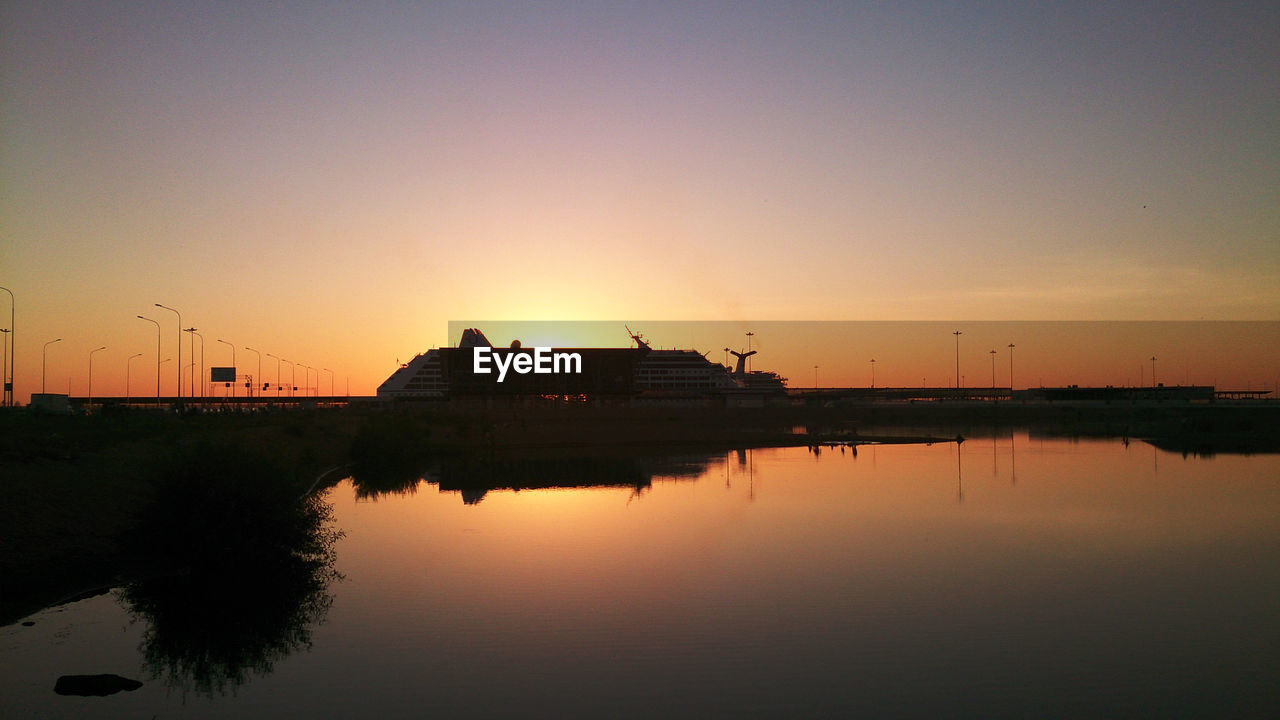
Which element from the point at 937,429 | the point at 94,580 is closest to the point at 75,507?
the point at 94,580

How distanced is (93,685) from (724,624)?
473 inches

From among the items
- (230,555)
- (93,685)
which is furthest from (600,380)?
(93,685)

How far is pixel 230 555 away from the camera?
78.1 feet

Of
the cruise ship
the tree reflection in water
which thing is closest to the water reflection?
the tree reflection in water

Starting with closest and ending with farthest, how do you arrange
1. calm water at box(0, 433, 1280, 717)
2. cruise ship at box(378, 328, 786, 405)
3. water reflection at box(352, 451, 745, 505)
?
calm water at box(0, 433, 1280, 717) → water reflection at box(352, 451, 745, 505) → cruise ship at box(378, 328, 786, 405)

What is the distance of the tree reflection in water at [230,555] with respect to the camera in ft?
67.3

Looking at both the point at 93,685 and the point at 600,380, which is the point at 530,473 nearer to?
the point at 93,685

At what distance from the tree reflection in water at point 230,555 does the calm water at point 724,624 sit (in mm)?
183

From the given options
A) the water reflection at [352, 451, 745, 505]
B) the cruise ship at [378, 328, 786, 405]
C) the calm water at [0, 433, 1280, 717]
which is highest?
the cruise ship at [378, 328, 786, 405]

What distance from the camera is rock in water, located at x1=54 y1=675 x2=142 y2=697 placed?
1570 centimetres

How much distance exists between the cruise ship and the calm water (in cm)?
8145

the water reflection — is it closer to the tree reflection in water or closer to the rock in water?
the tree reflection in water

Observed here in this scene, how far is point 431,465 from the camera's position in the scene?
62656 millimetres

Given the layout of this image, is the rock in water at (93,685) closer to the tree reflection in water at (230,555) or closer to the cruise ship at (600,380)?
the tree reflection in water at (230,555)
